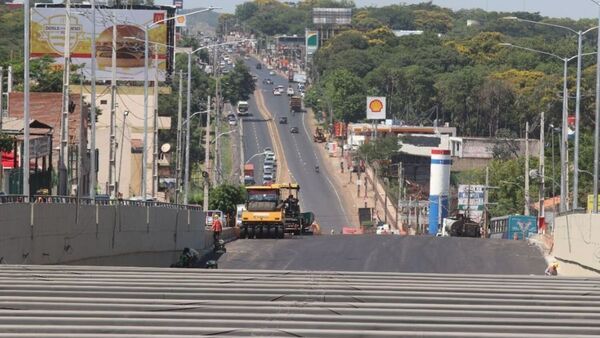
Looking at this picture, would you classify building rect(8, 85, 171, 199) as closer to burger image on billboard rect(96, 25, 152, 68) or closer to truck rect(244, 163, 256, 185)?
burger image on billboard rect(96, 25, 152, 68)

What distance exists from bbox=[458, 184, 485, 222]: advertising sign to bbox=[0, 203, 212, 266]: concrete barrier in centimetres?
8202

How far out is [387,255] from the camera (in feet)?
195

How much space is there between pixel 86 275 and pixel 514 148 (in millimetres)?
174817

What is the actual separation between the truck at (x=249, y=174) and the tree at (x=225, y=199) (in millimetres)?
60037

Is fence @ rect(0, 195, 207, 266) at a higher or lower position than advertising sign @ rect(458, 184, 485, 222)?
higher

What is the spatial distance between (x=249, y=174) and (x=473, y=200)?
105 ft

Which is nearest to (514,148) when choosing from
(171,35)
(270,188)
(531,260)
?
(171,35)

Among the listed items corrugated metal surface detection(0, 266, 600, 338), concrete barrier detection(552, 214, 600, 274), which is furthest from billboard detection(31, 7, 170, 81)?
corrugated metal surface detection(0, 266, 600, 338)

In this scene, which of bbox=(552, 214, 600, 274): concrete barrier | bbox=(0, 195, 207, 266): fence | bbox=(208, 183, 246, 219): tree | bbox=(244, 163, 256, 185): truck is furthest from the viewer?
bbox=(244, 163, 256, 185): truck

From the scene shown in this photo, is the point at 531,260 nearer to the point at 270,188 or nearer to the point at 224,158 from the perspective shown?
the point at 270,188

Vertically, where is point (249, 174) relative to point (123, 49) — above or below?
below

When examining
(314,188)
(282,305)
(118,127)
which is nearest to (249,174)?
(314,188)

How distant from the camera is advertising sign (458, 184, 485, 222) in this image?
445 ft

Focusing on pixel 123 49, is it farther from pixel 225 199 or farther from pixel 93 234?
pixel 93 234
